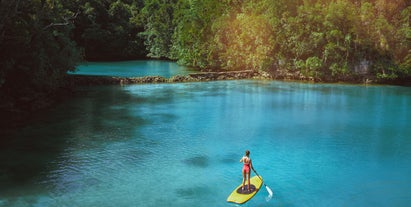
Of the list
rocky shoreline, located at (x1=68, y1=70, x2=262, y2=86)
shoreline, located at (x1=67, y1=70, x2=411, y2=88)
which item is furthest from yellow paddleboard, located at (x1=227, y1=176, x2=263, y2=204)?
rocky shoreline, located at (x1=68, y1=70, x2=262, y2=86)

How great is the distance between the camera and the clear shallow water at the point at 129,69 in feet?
211

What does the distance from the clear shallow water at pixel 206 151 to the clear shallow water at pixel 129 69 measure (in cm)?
1937

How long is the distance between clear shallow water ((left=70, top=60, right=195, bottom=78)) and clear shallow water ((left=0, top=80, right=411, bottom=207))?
19369 mm

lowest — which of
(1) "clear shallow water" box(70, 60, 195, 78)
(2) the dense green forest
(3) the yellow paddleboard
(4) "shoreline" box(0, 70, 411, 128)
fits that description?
(3) the yellow paddleboard

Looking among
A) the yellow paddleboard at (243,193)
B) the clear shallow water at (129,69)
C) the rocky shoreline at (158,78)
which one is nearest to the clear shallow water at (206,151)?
the yellow paddleboard at (243,193)

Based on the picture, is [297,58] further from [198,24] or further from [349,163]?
[349,163]

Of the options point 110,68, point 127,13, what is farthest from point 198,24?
point 127,13

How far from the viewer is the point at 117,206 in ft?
60.3

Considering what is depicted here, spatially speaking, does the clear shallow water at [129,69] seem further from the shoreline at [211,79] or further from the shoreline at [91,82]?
the shoreline at [91,82]

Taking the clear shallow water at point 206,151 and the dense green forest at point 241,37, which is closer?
the clear shallow water at point 206,151

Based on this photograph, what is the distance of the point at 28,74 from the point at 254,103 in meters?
21.1

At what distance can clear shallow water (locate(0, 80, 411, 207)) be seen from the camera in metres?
19.9

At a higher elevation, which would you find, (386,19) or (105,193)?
(386,19)

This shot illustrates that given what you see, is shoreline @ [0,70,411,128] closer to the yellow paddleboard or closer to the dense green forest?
the dense green forest
